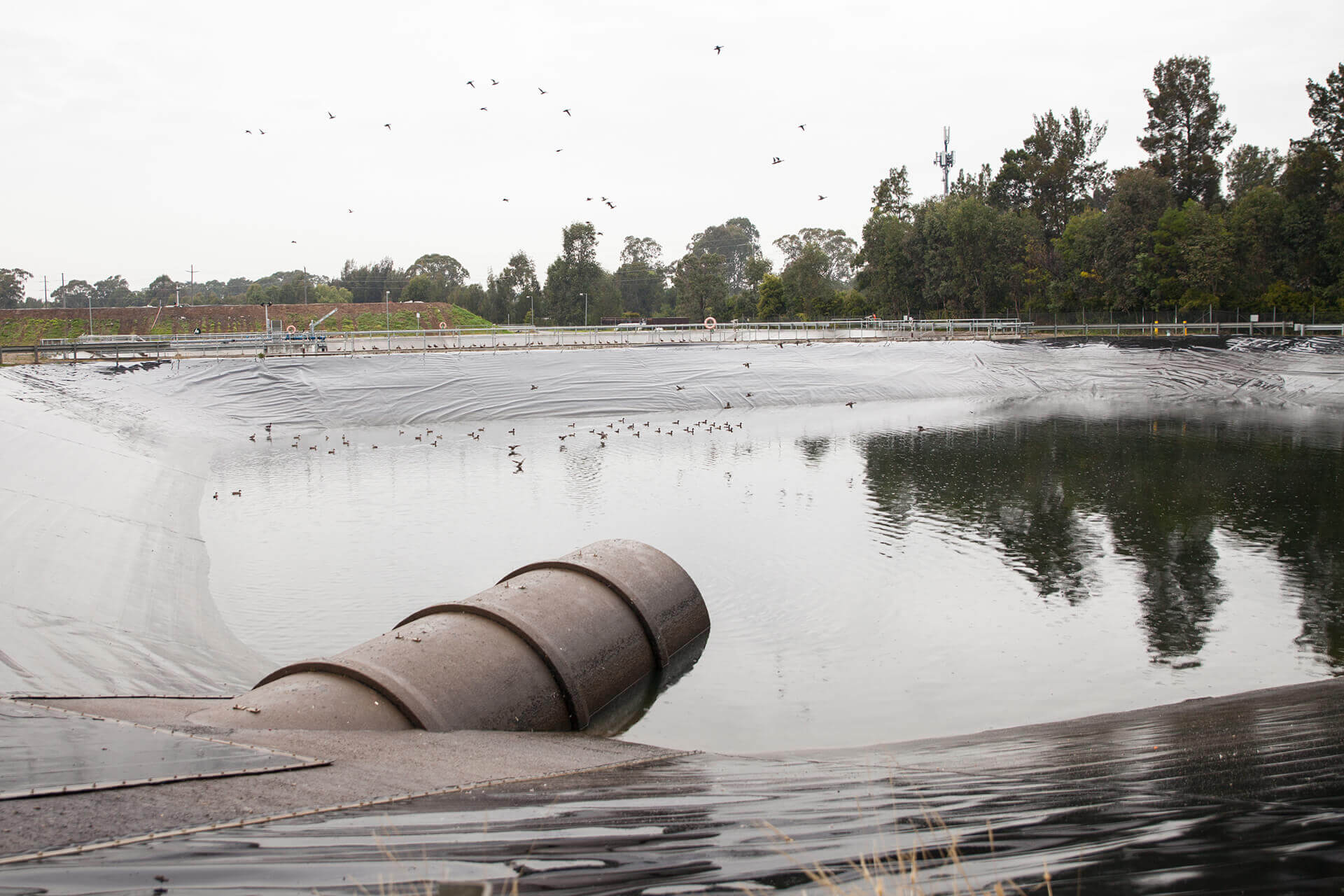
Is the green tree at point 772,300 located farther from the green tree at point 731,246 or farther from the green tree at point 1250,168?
the green tree at point 731,246

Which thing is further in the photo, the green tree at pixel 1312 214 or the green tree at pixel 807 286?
the green tree at pixel 807 286

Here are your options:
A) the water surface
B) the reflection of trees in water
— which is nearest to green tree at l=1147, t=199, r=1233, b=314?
the reflection of trees in water

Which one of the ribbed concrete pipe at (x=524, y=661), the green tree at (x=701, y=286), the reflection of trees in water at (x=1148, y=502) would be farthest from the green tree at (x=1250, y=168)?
the ribbed concrete pipe at (x=524, y=661)

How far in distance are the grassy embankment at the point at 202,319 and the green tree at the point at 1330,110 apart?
70.7m

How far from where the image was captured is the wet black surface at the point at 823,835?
4.04m

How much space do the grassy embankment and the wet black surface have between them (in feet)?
248

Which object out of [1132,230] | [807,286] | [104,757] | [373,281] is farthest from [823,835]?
[373,281]

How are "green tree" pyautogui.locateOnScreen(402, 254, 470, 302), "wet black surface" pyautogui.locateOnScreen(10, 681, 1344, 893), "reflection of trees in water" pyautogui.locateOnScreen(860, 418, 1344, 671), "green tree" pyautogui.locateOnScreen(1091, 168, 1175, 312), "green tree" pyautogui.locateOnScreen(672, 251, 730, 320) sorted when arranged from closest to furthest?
"wet black surface" pyautogui.locateOnScreen(10, 681, 1344, 893) < "reflection of trees in water" pyautogui.locateOnScreen(860, 418, 1344, 671) < "green tree" pyautogui.locateOnScreen(1091, 168, 1175, 312) < "green tree" pyautogui.locateOnScreen(672, 251, 730, 320) < "green tree" pyautogui.locateOnScreen(402, 254, 470, 302)

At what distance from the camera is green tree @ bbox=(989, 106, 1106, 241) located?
84438mm

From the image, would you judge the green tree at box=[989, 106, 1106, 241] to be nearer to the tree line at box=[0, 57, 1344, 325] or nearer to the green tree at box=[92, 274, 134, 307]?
the tree line at box=[0, 57, 1344, 325]

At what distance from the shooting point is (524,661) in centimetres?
879

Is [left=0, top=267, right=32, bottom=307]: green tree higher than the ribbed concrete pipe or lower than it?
higher

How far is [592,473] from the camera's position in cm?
2481

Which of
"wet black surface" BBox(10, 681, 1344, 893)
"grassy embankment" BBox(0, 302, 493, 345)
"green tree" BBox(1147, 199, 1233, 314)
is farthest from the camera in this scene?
"grassy embankment" BBox(0, 302, 493, 345)
